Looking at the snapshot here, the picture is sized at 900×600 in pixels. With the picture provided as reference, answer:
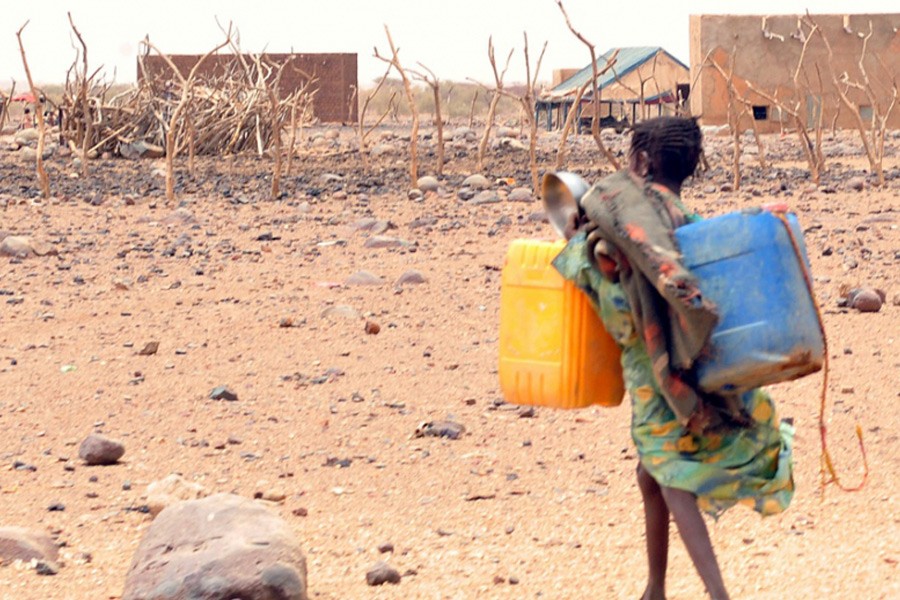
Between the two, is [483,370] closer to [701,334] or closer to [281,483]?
[281,483]

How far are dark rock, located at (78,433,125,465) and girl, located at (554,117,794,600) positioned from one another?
217cm

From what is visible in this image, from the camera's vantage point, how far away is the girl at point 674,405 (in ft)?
9.15

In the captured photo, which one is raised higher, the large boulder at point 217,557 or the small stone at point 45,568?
the large boulder at point 217,557

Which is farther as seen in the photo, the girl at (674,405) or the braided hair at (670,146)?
the braided hair at (670,146)

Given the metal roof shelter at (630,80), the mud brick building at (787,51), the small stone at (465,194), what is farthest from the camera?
the metal roof shelter at (630,80)

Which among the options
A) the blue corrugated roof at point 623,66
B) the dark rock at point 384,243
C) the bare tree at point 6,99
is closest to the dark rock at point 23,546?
the dark rock at point 384,243

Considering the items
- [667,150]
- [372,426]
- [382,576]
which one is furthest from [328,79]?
[667,150]

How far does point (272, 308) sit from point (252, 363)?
52.0 inches

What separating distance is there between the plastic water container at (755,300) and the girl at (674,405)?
86 mm

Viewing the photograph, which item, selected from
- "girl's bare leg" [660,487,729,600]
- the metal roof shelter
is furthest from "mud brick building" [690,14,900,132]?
"girl's bare leg" [660,487,729,600]

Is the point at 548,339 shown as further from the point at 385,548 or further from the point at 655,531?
the point at 385,548

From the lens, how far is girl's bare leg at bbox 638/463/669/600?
3.01 m

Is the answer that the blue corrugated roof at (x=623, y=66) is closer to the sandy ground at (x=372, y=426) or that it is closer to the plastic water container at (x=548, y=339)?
the sandy ground at (x=372, y=426)

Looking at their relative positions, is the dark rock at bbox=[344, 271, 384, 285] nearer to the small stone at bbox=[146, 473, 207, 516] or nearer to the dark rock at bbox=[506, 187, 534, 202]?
the small stone at bbox=[146, 473, 207, 516]
